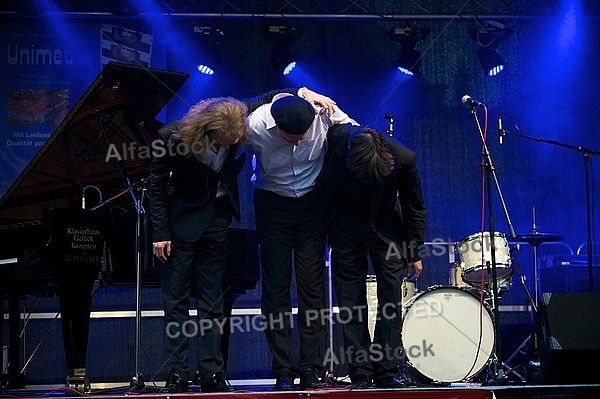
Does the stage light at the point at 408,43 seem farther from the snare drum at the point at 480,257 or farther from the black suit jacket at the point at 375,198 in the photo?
the black suit jacket at the point at 375,198

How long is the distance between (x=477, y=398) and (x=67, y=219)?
2786 millimetres

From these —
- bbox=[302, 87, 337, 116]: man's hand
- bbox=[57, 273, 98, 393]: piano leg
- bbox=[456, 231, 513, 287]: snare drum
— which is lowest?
bbox=[57, 273, 98, 393]: piano leg

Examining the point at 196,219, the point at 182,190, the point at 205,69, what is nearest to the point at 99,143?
the point at 182,190

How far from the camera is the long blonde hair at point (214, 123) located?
465 cm

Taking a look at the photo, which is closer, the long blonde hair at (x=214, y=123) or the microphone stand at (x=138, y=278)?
the long blonde hair at (x=214, y=123)

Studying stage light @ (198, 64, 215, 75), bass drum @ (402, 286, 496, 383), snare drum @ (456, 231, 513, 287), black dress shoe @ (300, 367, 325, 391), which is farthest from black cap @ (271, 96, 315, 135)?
stage light @ (198, 64, 215, 75)

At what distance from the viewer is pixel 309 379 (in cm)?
486

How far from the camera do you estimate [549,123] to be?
912cm

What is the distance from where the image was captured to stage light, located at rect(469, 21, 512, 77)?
28.2ft

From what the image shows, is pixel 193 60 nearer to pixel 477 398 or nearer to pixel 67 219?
pixel 67 219

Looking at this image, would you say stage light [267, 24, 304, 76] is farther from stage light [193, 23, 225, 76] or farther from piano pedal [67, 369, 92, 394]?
piano pedal [67, 369, 92, 394]

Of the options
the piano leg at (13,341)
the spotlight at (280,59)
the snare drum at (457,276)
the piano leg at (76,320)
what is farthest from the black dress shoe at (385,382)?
the spotlight at (280,59)

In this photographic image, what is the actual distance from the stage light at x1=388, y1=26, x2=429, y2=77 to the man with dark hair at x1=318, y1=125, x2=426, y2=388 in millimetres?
3798

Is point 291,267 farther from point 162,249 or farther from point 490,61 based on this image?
point 490,61
